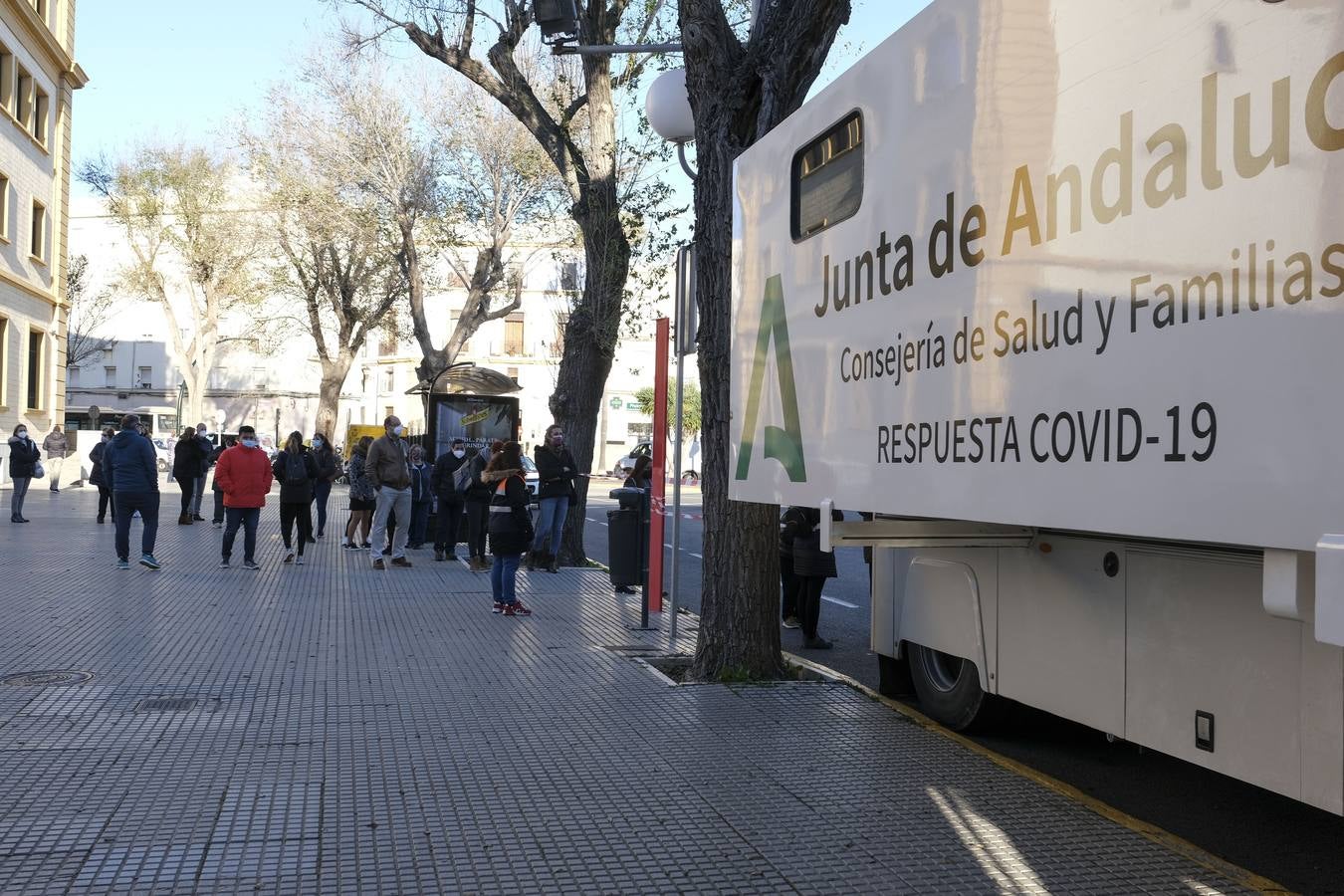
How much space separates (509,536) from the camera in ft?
37.0

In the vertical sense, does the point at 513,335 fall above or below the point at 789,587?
above

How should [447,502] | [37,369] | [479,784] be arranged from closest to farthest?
[479,784] → [447,502] → [37,369]

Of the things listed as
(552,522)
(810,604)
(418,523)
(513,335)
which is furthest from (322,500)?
(513,335)

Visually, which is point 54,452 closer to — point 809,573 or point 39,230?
point 39,230

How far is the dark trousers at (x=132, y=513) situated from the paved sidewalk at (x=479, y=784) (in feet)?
14.8

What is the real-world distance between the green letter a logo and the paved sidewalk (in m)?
1.41

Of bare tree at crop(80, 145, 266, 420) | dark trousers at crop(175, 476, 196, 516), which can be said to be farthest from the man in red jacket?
bare tree at crop(80, 145, 266, 420)

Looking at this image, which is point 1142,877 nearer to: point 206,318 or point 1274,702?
point 1274,702

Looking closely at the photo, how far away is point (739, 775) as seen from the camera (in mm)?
5820

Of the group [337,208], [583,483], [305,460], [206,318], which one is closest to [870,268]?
[583,483]

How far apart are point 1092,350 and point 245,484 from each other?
12693mm

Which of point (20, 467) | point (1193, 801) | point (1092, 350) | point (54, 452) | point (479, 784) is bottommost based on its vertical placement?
point (1193, 801)

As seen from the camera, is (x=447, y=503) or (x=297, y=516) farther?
(x=447, y=503)

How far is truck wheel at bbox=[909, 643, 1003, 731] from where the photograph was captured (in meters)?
6.52
